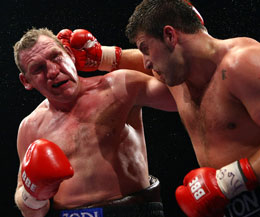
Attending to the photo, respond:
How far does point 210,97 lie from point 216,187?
35 cm

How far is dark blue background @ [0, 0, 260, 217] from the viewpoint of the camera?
2.67 metres

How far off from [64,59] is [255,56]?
101 centimetres

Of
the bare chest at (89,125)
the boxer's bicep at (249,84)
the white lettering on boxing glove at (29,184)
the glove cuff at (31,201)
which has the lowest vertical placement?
the glove cuff at (31,201)

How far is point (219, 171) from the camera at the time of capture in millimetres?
1277

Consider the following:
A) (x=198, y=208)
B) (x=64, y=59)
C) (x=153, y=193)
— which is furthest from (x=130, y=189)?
(x=64, y=59)

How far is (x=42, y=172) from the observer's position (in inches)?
59.1

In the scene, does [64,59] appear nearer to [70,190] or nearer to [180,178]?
[70,190]

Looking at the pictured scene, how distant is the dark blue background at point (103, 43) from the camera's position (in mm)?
2670

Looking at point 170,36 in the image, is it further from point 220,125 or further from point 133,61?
point 133,61

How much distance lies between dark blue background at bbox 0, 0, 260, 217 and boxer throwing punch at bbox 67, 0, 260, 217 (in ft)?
4.21

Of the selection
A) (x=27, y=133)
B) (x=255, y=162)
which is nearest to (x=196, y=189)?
(x=255, y=162)

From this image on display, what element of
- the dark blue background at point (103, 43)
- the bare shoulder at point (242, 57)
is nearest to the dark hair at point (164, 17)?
the bare shoulder at point (242, 57)

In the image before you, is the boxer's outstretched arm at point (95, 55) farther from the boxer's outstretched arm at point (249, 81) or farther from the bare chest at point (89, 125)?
the boxer's outstretched arm at point (249, 81)

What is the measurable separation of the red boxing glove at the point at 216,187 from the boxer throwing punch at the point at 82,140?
451 mm
